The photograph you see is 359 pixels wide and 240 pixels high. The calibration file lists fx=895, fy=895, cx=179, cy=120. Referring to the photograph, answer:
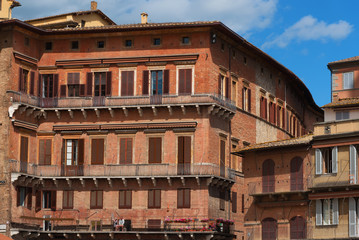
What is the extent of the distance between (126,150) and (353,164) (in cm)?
1594

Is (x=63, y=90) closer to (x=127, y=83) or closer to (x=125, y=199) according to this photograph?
(x=127, y=83)

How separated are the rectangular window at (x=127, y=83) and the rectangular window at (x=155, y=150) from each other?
3649 millimetres

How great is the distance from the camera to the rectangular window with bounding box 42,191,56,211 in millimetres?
62000

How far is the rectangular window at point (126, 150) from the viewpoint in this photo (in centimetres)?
6112

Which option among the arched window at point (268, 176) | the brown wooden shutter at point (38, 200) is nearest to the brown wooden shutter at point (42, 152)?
the brown wooden shutter at point (38, 200)

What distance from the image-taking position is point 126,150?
6131 cm

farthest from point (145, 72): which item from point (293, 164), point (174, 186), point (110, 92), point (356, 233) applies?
point (356, 233)

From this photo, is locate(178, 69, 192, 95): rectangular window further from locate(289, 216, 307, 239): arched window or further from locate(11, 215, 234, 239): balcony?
locate(289, 216, 307, 239): arched window

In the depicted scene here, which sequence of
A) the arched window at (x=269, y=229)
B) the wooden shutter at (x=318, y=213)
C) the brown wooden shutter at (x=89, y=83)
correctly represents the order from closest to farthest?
the wooden shutter at (x=318, y=213)
the arched window at (x=269, y=229)
the brown wooden shutter at (x=89, y=83)

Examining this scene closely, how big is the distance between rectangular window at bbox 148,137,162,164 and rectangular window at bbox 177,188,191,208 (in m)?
2.58

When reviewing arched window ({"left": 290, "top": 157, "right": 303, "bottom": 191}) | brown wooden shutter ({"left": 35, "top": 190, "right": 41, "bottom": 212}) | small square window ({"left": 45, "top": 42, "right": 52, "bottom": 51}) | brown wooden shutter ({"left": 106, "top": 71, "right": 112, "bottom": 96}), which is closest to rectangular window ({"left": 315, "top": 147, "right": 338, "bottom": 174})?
arched window ({"left": 290, "top": 157, "right": 303, "bottom": 191})

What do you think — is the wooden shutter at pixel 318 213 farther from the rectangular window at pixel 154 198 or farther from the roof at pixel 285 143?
the rectangular window at pixel 154 198

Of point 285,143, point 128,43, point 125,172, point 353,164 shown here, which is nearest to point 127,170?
point 125,172

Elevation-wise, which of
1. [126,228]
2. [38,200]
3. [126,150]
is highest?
[126,150]
